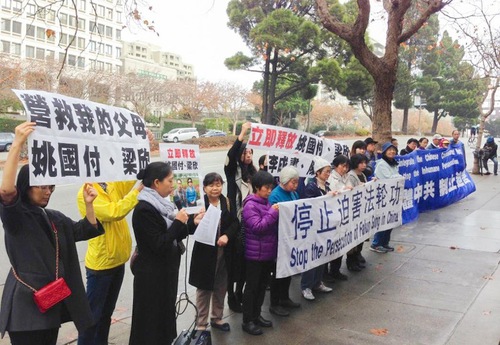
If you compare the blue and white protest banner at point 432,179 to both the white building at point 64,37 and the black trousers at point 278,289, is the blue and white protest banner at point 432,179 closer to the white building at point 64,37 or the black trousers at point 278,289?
the black trousers at point 278,289

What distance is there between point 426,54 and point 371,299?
4165 cm

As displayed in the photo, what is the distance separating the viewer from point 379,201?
641 centimetres

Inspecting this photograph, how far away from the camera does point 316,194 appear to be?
201 inches

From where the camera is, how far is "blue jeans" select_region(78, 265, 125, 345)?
3.43 m

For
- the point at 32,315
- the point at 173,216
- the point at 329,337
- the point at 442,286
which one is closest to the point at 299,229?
the point at 329,337

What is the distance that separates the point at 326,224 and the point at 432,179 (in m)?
6.30

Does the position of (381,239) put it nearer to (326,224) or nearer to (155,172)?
(326,224)

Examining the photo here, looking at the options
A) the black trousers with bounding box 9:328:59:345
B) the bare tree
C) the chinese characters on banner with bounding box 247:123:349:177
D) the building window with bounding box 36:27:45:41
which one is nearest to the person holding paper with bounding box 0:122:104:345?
the black trousers with bounding box 9:328:59:345

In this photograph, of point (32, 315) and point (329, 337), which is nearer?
point (32, 315)

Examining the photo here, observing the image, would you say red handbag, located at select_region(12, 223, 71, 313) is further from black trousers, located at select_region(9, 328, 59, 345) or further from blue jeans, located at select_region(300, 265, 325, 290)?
blue jeans, located at select_region(300, 265, 325, 290)

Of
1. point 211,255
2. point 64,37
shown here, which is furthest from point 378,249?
point 64,37

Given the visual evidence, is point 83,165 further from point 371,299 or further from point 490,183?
point 490,183

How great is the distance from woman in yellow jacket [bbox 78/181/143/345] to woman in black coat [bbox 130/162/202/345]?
14 centimetres

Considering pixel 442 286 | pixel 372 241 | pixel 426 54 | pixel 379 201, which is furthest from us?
pixel 426 54
